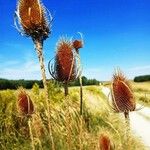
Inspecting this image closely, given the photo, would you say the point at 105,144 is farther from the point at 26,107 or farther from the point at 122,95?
the point at 26,107

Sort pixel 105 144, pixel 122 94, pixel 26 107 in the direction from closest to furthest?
pixel 105 144 → pixel 122 94 → pixel 26 107

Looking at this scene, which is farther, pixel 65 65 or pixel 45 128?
pixel 45 128

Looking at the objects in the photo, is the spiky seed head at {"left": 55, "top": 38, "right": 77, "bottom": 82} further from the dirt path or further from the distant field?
the distant field

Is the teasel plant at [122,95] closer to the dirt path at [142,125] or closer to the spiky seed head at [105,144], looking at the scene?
the spiky seed head at [105,144]

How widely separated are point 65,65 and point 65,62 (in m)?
0.05

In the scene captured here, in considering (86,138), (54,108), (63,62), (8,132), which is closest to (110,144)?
(63,62)

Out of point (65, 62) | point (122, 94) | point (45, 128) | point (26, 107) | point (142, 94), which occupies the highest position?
point (142, 94)

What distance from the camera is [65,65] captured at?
6688 millimetres

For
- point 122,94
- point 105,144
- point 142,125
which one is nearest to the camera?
point 105,144

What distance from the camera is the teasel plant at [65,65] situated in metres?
6.57

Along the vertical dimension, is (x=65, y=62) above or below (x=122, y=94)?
above

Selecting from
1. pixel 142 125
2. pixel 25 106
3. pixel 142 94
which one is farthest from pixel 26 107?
pixel 142 94

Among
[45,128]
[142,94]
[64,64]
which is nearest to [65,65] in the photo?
[64,64]

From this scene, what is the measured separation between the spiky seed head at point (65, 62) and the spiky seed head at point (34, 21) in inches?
29.6
